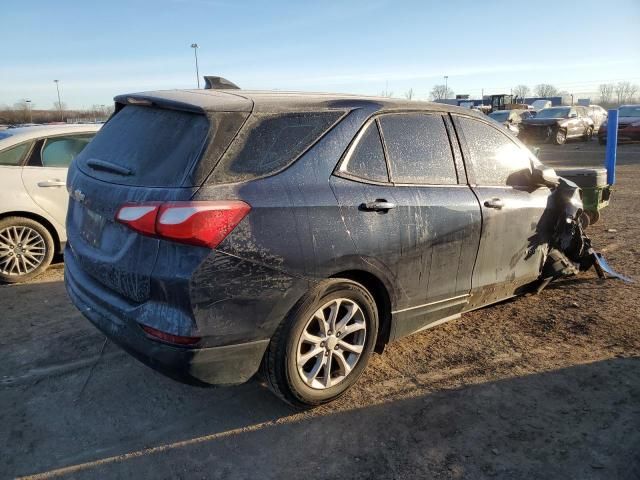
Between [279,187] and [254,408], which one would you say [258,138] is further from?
[254,408]

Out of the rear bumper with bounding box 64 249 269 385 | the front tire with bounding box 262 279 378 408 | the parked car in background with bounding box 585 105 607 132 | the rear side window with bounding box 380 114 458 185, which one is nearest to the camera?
the rear bumper with bounding box 64 249 269 385

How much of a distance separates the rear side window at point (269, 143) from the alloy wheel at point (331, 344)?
83cm

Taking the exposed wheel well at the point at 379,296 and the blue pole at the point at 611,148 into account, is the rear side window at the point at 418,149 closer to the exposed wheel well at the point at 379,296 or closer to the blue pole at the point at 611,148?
the exposed wheel well at the point at 379,296

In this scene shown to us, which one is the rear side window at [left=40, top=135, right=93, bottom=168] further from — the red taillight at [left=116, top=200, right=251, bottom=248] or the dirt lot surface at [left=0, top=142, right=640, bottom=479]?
the red taillight at [left=116, top=200, right=251, bottom=248]

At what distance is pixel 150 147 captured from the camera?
2.85 meters

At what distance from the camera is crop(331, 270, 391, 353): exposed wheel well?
3084 millimetres

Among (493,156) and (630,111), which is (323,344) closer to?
(493,156)

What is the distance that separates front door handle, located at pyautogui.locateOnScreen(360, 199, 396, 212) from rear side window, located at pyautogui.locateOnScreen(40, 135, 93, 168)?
4051 millimetres

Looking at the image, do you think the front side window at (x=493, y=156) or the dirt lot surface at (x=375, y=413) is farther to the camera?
the front side window at (x=493, y=156)

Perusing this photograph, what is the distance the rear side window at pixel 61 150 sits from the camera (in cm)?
562

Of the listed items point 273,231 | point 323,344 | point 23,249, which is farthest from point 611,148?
point 23,249

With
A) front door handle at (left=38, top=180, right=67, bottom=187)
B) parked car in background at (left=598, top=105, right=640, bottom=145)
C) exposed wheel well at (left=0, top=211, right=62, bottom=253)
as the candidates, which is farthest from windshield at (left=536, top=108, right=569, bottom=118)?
exposed wheel well at (left=0, top=211, right=62, bottom=253)

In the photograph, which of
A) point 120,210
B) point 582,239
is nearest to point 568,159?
point 582,239

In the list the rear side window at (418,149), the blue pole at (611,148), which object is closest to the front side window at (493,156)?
the rear side window at (418,149)
